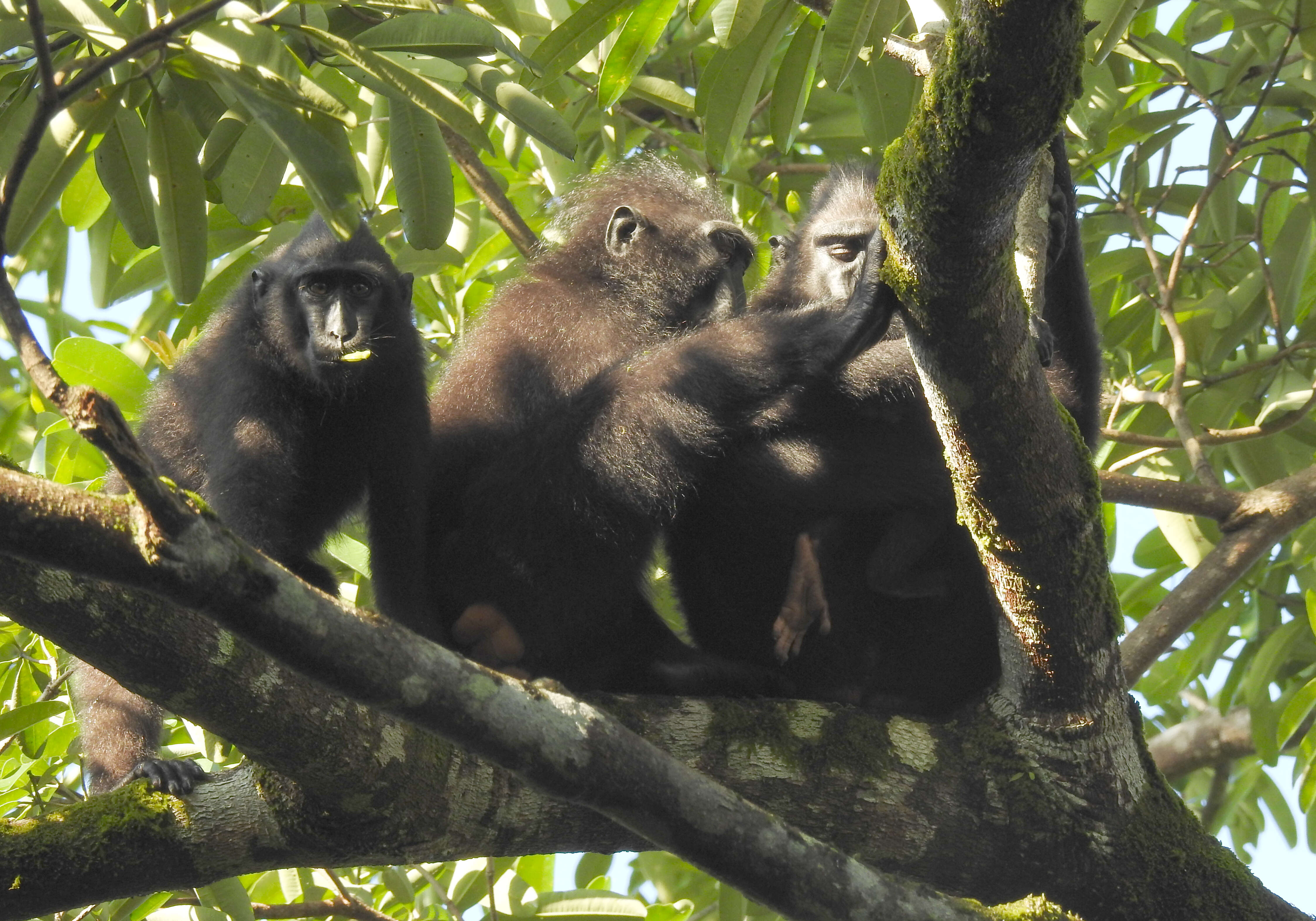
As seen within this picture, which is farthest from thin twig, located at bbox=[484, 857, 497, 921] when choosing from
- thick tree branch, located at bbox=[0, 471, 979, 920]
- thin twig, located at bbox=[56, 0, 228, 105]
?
thin twig, located at bbox=[56, 0, 228, 105]

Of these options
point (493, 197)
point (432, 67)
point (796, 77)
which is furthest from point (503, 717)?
point (493, 197)

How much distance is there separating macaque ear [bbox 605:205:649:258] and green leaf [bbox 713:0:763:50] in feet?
3.48

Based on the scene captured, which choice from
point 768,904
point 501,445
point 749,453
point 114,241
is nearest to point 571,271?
point 501,445

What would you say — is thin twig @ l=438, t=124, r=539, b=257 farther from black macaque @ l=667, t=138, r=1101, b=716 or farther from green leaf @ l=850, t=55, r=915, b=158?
black macaque @ l=667, t=138, r=1101, b=716

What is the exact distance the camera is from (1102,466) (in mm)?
5410

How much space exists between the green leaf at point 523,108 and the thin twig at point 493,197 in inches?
62.2

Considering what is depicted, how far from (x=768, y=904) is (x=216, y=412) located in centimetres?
233

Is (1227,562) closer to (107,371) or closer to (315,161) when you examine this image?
(315,161)

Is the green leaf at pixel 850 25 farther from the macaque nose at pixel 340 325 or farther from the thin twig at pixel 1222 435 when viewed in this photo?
the thin twig at pixel 1222 435

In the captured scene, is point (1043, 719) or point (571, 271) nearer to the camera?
point (1043, 719)

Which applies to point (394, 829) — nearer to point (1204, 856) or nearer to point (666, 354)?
point (666, 354)

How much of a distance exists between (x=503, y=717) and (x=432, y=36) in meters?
1.56

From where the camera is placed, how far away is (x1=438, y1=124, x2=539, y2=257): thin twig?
4.78m

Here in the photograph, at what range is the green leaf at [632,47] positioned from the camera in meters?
3.48
